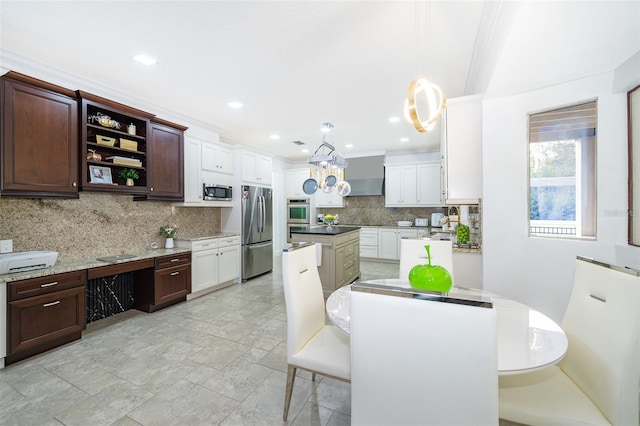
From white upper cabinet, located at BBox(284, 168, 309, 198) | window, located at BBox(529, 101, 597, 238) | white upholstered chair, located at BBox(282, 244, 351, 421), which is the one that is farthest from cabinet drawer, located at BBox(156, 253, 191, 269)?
window, located at BBox(529, 101, 597, 238)

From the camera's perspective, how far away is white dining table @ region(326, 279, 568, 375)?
98 cm

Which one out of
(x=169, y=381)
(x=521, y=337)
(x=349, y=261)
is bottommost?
(x=169, y=381)

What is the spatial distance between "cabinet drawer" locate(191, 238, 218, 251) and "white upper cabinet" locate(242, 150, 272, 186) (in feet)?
4.16

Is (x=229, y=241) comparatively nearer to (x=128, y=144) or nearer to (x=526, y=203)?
(x=128, y=144)

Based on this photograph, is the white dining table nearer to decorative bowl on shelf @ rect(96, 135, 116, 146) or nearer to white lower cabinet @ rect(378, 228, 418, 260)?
decorative bowl on shelf @ rect(96, 135, 116, 146)

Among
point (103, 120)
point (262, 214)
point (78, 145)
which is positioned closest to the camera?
point (78, 145)

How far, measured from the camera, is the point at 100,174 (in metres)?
3.08

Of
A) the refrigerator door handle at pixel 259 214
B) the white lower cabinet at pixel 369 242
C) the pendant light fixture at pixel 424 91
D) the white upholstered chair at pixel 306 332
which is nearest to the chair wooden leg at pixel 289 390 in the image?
the white upholstered chair at pixel 306 332

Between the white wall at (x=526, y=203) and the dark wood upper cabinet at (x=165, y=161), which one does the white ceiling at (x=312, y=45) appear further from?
the dark wood upper cabinet at (x=165, y=161)

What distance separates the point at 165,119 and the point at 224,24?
241cm

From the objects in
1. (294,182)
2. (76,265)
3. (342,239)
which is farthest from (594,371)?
(294,182)

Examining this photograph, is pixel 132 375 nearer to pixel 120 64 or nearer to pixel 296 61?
pixel 120 64

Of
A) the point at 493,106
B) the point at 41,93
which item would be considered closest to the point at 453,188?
the point at 493,106

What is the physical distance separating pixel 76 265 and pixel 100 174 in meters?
1.06
